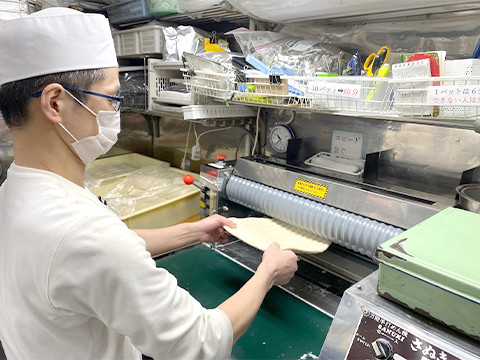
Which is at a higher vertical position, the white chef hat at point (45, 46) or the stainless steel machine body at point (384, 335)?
the white chef hat at point (45, 46)

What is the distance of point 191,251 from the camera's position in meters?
1.45

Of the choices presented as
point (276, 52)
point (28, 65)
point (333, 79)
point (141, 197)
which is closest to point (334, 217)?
point (333, 79)

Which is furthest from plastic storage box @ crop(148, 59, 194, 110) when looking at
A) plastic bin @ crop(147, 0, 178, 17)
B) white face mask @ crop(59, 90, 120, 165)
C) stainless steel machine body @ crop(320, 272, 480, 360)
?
stainless steel machine body @ crop(320, 272, 480, 360)

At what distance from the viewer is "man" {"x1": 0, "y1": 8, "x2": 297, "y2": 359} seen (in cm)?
61

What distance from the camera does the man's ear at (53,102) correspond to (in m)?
0.65

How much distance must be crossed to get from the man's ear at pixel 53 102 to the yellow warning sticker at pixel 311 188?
0.78 m

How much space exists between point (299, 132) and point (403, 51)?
55 centimetres

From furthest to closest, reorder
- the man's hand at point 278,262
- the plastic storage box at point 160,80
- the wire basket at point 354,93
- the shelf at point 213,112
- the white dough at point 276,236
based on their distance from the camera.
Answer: the plastic storage box at point 160,80
the shelf at point 213,112
the white dough at point 276,236
the man's hand at point 278,262
the wire basket at point 354,93

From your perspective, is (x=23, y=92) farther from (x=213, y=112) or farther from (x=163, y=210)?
(x=163, y=210)

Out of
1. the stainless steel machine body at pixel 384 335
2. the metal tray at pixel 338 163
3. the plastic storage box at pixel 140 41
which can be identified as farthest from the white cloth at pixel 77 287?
the plastic storage box at pixel 140 41

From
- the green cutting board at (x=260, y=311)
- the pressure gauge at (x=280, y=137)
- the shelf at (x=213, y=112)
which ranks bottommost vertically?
the green cutting board at (x=260, y=311)

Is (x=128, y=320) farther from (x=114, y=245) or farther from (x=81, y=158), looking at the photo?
(x=81, y=158)

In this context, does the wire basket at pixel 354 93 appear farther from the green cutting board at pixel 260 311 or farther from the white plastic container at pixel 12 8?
the white plastic container at pixel 12 8

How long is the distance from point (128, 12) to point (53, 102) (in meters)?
1.55
